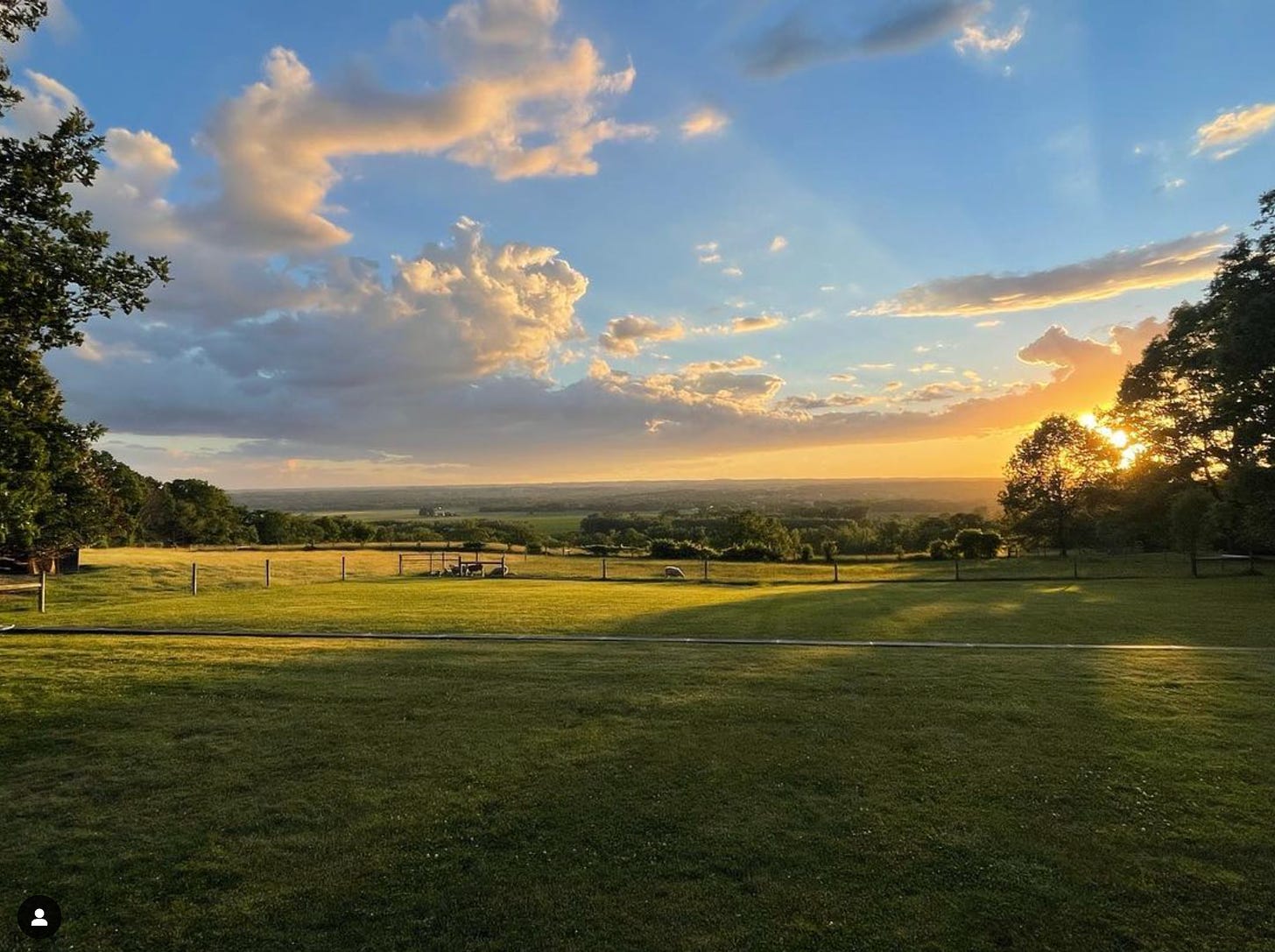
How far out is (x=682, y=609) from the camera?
22328 mm

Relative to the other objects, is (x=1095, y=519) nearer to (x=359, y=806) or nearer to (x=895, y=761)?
(x=895, y=761)

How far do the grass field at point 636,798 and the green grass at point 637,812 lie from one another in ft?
0.11

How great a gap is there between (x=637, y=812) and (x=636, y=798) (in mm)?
301

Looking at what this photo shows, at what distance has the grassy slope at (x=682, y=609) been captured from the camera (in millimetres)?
17641

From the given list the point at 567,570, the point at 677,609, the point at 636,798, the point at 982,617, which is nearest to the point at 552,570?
the point at 567,570

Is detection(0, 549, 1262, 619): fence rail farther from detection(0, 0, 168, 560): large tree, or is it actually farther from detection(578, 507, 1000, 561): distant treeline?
detection(0, 0, 168, 560): large tree

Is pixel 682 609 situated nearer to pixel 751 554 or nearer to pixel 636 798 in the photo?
pixel 636 798

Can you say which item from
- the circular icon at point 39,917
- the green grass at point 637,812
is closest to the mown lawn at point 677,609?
the green grass at point 637,812

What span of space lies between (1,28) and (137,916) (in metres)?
12.8

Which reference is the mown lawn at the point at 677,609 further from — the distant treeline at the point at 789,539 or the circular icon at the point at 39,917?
the distant treeline at the point at 789,539


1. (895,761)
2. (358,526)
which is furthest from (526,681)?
(358,526)

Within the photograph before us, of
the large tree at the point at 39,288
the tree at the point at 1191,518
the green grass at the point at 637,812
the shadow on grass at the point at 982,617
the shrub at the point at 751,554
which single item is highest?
the large tree at the point at 39,288

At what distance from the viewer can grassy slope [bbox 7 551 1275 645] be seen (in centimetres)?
1764

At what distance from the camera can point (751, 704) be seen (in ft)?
32.8
